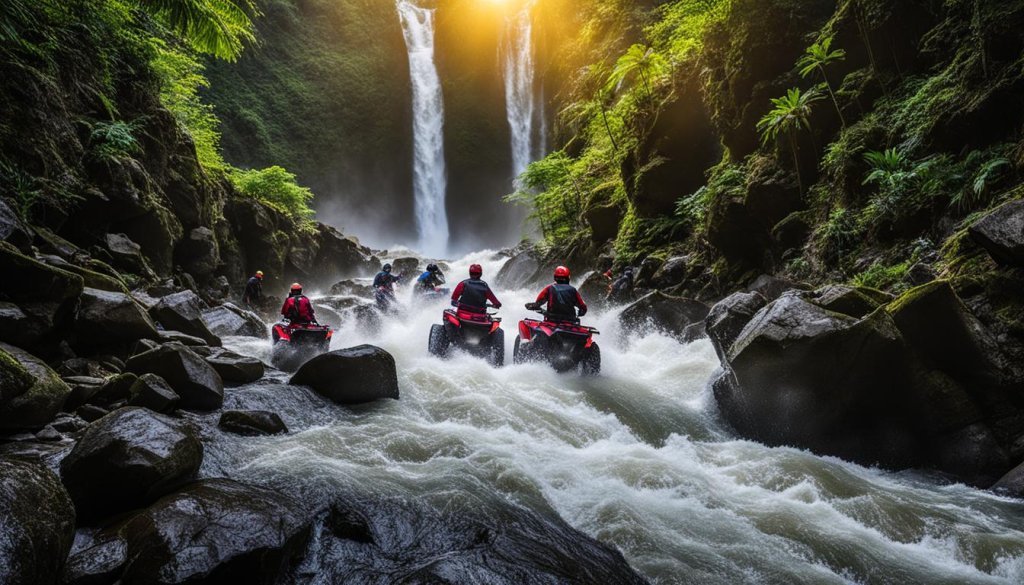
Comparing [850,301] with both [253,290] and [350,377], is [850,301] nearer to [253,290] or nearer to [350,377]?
[350,377]

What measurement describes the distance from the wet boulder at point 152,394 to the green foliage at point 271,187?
1847 cm

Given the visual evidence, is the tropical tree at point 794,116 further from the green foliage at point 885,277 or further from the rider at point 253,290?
the rider at point 253,290

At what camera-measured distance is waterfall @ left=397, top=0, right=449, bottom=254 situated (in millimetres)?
45906

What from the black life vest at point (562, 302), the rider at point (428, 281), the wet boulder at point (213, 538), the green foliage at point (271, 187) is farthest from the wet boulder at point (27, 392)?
the green foliage at point (271, 187)

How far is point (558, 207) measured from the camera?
25500 millimetres

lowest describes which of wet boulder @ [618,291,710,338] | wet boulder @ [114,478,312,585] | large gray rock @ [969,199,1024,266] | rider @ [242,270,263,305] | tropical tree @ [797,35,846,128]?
wet boulder @ [114,478,312,585]

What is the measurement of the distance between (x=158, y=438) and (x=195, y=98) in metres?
18.9

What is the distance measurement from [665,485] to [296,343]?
741 centimetres

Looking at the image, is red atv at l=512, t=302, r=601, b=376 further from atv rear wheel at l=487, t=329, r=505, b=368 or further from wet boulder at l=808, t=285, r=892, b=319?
wet boulder at l=808, t=285, r=892, b=319

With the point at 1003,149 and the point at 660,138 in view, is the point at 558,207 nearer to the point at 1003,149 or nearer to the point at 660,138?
the point at 660,138

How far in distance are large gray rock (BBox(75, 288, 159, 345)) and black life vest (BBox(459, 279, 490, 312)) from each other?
16.6 ft

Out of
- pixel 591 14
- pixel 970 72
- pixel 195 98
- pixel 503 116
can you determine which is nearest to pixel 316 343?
pixel 970 72

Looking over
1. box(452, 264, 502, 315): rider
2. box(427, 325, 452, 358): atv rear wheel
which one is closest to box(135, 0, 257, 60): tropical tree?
box(452, 264, 502, 315): rider

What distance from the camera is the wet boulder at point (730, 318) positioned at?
27.2ft
